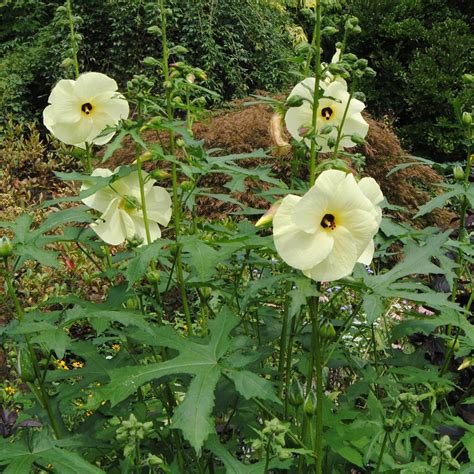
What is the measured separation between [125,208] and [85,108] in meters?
0.24

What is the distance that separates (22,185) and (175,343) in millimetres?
3995

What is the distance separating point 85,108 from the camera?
5.33 ft

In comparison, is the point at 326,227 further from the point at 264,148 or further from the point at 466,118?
the point at 264,148

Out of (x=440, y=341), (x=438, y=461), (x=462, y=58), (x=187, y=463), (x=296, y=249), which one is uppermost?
(x=296, y=249)

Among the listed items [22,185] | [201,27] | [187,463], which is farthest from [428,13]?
[187,463]

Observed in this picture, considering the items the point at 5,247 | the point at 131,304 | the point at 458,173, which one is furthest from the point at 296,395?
the point at 458,173

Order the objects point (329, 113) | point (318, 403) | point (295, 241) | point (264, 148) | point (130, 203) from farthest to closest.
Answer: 1. point (264, 148)
2. point (329, 113)
3. point (130, 203)
4. point (318, 403)
5. point (295, 241)

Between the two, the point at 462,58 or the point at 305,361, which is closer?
the point at 305,361

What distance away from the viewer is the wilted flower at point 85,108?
5.31 feet

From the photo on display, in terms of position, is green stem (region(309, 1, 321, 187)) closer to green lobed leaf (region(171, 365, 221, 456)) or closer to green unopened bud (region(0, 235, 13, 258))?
green lobed leaf (region(171, 365, 221, 456))

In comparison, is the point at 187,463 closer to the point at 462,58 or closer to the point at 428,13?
the point at 462,58

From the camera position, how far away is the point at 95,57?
8.01m

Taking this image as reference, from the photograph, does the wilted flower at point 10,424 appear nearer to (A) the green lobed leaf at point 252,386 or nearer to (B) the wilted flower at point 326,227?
(A) the green lobed leaf at point 252,386

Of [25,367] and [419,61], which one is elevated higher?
[25,367]
